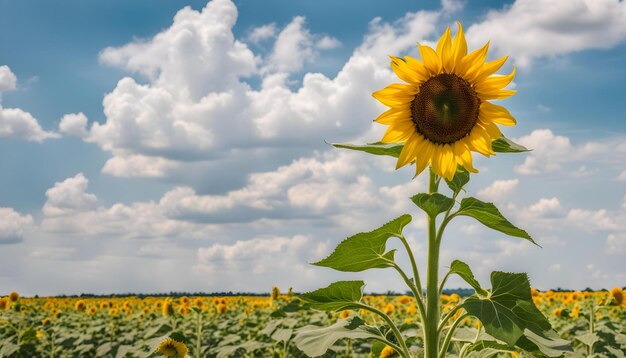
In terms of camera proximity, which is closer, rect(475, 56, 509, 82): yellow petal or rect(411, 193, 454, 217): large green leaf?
rect(411, 193, 454, 217): large green leaf

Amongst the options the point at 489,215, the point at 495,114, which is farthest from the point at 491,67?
the point at 489,215

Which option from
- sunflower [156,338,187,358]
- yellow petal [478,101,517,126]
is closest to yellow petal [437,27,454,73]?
yellow petal [478,101,517,126]

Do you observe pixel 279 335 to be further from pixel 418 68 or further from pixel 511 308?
pixel 418 68

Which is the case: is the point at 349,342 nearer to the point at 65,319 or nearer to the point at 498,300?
the point at 498,300

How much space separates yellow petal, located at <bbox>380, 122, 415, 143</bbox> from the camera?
277cm

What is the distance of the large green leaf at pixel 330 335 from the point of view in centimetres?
278

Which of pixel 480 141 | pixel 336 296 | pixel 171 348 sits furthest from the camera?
pixel 171 348

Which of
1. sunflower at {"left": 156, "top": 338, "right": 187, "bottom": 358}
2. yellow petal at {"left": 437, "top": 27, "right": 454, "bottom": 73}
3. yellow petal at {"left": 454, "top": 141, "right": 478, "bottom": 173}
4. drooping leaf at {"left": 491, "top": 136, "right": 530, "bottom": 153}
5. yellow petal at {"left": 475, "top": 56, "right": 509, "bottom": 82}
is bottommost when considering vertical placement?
sunflower at {"left": 156, "top": 338, "right": 187, "bottom": 358}

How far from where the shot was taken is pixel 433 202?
8.00 feet

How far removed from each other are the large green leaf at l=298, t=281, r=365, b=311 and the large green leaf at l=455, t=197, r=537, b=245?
630mm

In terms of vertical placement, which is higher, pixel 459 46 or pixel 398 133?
pixel 459 46

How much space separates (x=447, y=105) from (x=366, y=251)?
0.70m

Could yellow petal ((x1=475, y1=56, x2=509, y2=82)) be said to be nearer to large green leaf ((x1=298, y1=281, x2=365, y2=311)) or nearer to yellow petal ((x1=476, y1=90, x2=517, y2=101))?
yellow petal ((x1=476, y1=90, x2=517, y2=101))

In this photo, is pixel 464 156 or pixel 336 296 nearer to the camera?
pixel 464 156
